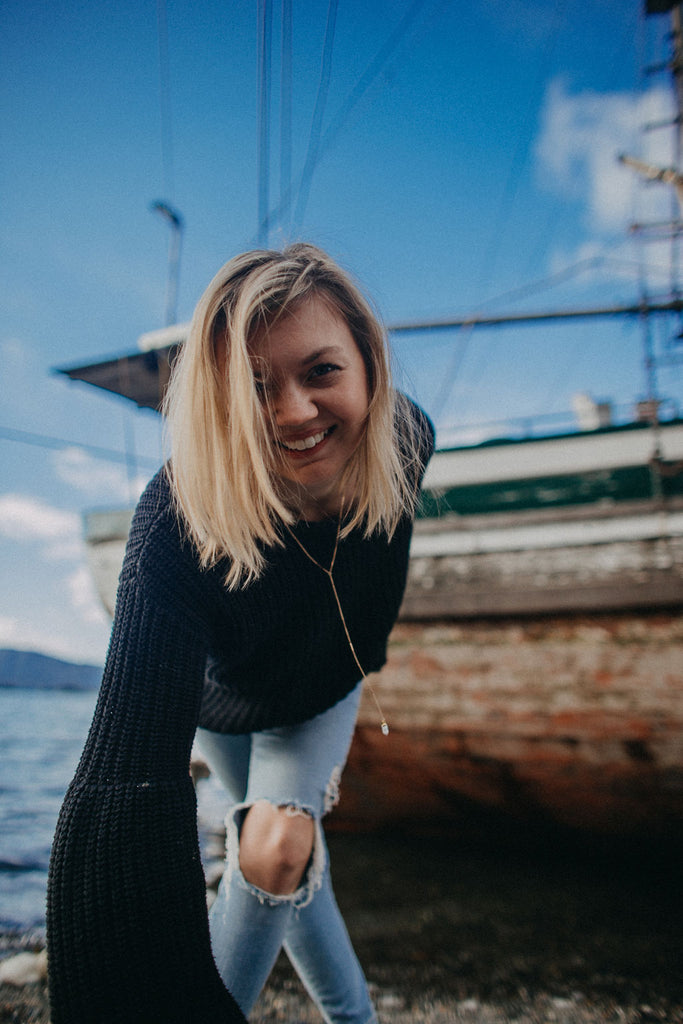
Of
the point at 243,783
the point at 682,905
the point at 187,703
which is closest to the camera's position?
the point at 187,703

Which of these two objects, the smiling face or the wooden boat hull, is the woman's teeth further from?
the wooden boat hull

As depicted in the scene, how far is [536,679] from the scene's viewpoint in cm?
317

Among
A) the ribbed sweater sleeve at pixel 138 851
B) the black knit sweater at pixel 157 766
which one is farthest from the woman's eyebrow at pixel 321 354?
the ribbed sweater sleeve at pixel 138 851

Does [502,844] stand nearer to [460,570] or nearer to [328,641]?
[460,570]

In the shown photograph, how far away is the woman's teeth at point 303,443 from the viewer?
113cm

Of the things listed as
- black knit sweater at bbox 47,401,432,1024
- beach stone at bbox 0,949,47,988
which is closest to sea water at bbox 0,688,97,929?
beach stone at bbox 0,949,47,988

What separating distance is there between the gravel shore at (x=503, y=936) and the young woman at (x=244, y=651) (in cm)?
72

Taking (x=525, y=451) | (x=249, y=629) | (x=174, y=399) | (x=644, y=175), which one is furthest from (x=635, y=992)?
(x=644, y=175)

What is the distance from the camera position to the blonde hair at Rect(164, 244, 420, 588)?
1.04 m

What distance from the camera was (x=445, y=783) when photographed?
3.38 metres

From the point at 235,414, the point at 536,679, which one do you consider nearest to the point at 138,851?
the point at 235,414

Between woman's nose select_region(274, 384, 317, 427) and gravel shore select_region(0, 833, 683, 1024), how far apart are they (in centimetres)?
180

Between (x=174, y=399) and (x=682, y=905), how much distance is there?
10.3 ft

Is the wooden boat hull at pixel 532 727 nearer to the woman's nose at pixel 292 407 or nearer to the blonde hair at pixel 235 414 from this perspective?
the blonde hair at pixel 235 414
